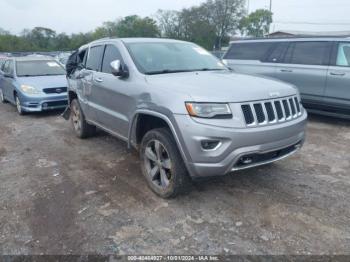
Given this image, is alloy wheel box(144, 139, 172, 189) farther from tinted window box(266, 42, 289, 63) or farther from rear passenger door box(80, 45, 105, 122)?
tinted window box(266, 42, 289, 63)

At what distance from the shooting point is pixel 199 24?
7219 cm

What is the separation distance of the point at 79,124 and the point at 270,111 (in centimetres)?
397

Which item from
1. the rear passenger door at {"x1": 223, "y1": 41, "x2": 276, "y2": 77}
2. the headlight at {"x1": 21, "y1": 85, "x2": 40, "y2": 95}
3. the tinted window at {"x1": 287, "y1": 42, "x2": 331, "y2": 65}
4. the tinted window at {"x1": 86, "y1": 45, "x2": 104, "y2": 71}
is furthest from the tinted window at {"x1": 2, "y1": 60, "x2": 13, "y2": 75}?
the tinted window at {"x1": 287, "y1": 42, "x2": 331, "y2": 65}

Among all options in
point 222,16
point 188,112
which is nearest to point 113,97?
point 188,112

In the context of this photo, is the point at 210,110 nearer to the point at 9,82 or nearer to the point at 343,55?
the point at 343,55

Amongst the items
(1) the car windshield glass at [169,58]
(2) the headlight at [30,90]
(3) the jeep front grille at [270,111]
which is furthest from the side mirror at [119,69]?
(2) the headlight at [30,90]

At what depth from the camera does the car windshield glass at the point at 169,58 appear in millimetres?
4285

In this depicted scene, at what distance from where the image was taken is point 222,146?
325 cm

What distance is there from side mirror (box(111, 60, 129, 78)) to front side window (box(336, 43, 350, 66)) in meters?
4.64

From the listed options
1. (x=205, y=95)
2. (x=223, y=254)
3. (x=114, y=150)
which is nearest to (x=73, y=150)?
(x=114, y=150)

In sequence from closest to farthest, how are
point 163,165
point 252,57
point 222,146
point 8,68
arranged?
point 222,146 → point 163,165 → point 252,57 → point 8,68

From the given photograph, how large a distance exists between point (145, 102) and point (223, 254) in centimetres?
182

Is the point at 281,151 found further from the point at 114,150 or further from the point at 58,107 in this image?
the point at 58,107

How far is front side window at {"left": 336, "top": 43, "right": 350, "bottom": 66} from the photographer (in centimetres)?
671
